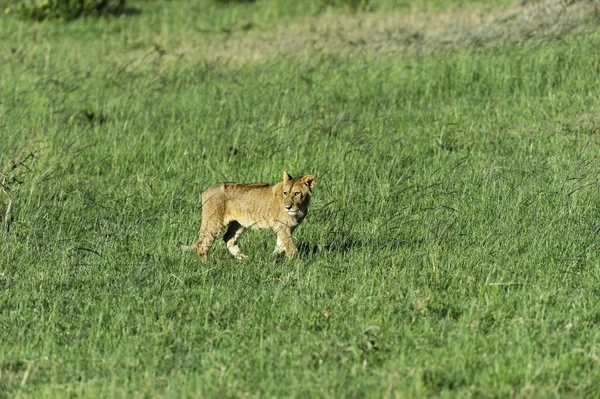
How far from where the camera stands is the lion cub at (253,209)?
348 inches

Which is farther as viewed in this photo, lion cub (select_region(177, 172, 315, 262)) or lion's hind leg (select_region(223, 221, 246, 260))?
lion's hind leg (select_region(223, 221, 246, 260))

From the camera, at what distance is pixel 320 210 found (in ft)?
32.5

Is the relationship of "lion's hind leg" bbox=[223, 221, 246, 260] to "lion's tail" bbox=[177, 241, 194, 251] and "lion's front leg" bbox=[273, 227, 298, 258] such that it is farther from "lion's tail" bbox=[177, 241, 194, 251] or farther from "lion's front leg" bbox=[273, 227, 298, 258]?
"lion's front leg" bbox=[273, 227, 298, 258]

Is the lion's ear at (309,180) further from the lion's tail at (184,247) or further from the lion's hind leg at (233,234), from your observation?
the lion's tail at (184,247)

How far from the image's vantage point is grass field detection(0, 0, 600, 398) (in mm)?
6520

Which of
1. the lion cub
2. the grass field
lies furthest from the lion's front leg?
the grass field

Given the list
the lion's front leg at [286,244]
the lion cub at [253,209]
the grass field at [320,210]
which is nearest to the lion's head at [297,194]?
the lion cub at [253,209]

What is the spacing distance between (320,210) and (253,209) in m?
1.10

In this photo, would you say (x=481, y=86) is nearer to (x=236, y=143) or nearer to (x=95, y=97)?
(x=236, y=143)

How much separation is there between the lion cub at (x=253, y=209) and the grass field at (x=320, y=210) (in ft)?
0.59

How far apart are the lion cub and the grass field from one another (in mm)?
179

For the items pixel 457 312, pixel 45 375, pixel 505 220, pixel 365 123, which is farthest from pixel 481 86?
pixel 45 375

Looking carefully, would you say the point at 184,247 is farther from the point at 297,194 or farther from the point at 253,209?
the point at 297,194

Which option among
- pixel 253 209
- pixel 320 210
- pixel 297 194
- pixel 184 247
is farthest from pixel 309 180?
pixel 184 247
